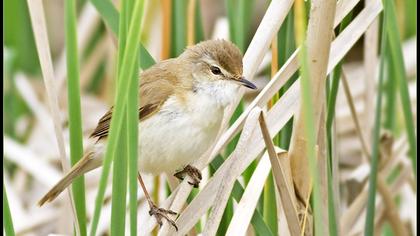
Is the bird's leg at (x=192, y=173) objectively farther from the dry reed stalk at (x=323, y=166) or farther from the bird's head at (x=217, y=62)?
the dry reed stalk at (x=323, y=166)

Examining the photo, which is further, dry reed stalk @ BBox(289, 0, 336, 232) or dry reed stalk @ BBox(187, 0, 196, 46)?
dry reed stalk @ BBox(187, 0, 196, 46)

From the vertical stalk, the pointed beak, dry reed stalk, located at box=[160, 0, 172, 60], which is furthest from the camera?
dry reed stalk, located at box=[160, 0, 172, 60]

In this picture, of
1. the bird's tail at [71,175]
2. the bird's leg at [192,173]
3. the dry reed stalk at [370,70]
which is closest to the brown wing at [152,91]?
the bird's tail at [71,175]

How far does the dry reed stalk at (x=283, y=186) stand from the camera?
85.0 inches

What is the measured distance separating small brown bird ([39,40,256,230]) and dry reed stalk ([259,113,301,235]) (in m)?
0.50

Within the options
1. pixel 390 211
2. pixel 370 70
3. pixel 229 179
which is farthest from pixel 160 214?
pixel 370 70

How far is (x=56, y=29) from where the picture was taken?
18.9 feet

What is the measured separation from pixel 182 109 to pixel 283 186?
2.46 ft

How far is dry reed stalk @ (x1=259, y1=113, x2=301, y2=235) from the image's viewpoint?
216cm

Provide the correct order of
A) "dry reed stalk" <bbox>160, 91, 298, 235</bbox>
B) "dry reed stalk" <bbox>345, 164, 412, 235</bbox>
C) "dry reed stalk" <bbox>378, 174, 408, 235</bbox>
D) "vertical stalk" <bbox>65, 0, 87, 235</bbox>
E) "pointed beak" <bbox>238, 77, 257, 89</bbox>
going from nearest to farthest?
"vertical stalk" <bbox>65, 0, 87, 235</bbox>, "dry reed stalk" <bbox>160, 91, 298, 235</bbox>, "pointed beak" <bbox>238, 77, 257, 89</bbox>, "dry reed stalk" <bbox>378, 174, 408, 235</bbox>, "dry reed stalk" <bbox>345, 164, 412, 235</bbox>

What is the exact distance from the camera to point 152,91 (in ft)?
9.73

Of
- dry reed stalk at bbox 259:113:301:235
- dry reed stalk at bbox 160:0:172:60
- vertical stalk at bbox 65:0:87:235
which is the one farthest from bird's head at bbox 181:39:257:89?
vertical stalk at bbox 65:0:87:235

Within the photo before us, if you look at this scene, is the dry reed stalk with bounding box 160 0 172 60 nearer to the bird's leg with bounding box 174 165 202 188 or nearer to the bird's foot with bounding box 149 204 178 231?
the bird's leg with bounding box 174 165 202 188

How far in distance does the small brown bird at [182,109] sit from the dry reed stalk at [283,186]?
496 millimetres
